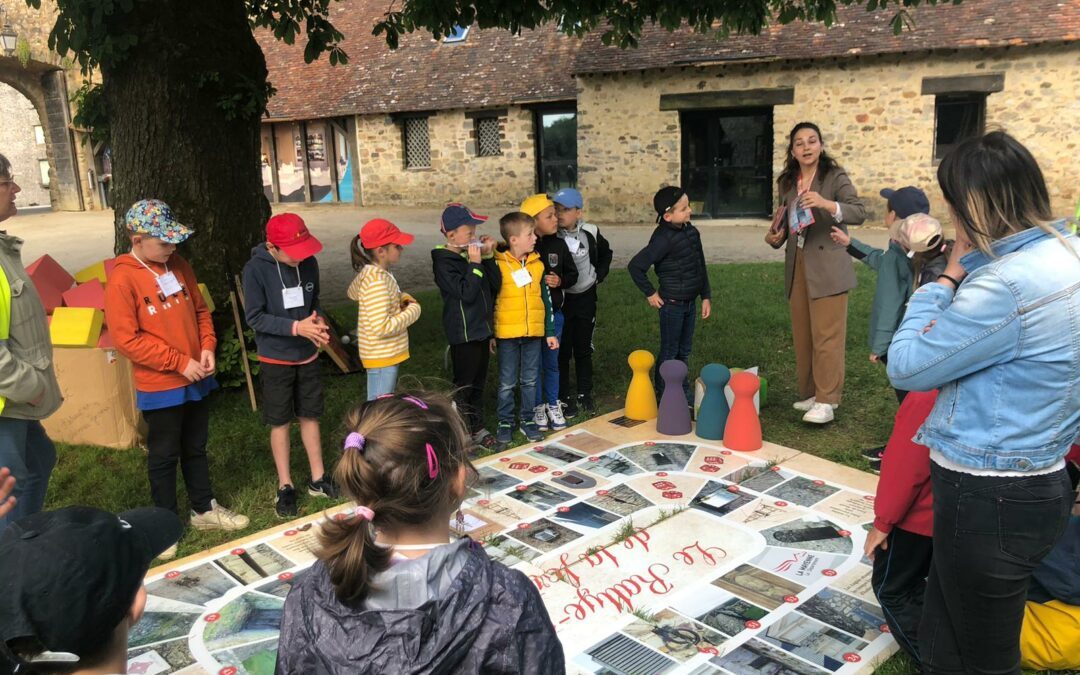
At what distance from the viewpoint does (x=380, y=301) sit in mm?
4531

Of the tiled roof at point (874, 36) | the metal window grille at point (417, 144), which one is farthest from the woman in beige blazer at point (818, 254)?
the metal window grille at point (417, 144)

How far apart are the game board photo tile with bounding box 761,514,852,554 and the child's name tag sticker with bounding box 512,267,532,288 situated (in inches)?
84.7

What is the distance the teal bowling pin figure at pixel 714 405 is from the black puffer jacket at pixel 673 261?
2.17 ft

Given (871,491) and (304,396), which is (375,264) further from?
(871,491)

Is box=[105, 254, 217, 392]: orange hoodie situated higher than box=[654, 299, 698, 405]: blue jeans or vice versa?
box=[105, 254, 217, 392]: orange hoodie

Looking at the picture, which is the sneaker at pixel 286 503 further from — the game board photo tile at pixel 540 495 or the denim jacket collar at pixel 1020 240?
the denim jacket collar at pixel 1020 240

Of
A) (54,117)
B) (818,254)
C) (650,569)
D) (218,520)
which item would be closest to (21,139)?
(54,117)

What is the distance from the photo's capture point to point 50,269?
5406 millimetres

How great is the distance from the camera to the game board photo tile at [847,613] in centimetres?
310

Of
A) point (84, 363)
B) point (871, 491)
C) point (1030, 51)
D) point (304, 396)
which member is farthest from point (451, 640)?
point (1030, 51)

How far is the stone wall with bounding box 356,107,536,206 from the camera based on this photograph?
20.6 metres

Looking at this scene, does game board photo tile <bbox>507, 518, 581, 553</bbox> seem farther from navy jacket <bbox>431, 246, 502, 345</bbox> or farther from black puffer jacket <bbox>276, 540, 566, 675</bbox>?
black puffer jacket <bbox>276, 540, 566, 675</bbox>

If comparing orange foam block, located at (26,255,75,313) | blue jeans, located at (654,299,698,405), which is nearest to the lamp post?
orange foam block, located at (26,255,75,313)

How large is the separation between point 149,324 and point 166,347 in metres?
0.14
